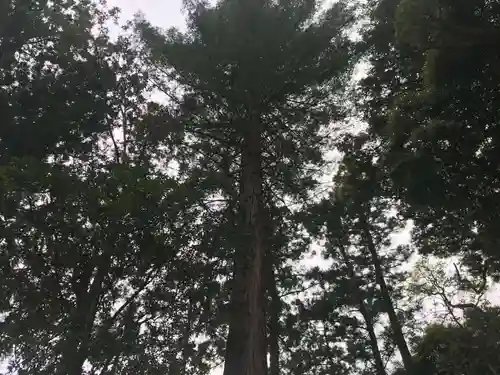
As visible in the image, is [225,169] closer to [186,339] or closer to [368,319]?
[186,339]

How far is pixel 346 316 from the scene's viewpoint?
11.9m

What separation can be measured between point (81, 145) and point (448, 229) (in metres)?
6.56

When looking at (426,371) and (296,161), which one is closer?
(296,161)

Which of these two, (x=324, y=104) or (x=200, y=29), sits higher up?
(x=200, y=29)

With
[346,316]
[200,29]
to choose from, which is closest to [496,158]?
[200,29]

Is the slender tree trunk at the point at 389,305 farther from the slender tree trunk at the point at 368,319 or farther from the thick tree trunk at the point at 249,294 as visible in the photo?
the thick tree trunk at the point at 249,294

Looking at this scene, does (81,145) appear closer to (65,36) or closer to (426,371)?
(65,36)

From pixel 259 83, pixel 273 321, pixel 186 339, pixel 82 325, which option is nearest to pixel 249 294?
pixel 186 339

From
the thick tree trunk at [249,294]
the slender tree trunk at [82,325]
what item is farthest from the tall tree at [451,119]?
the slender tree trunk at [82,325]

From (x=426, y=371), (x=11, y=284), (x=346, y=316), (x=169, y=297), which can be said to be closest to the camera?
(x=11, y=284)

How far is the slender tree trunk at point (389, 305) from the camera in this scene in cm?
1050

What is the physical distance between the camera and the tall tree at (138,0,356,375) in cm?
685

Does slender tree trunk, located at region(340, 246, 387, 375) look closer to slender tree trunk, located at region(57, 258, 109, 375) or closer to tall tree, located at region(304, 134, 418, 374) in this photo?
tall tree, located at region(304, 134, 418, 374)

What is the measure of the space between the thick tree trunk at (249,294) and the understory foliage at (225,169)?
29 mm
